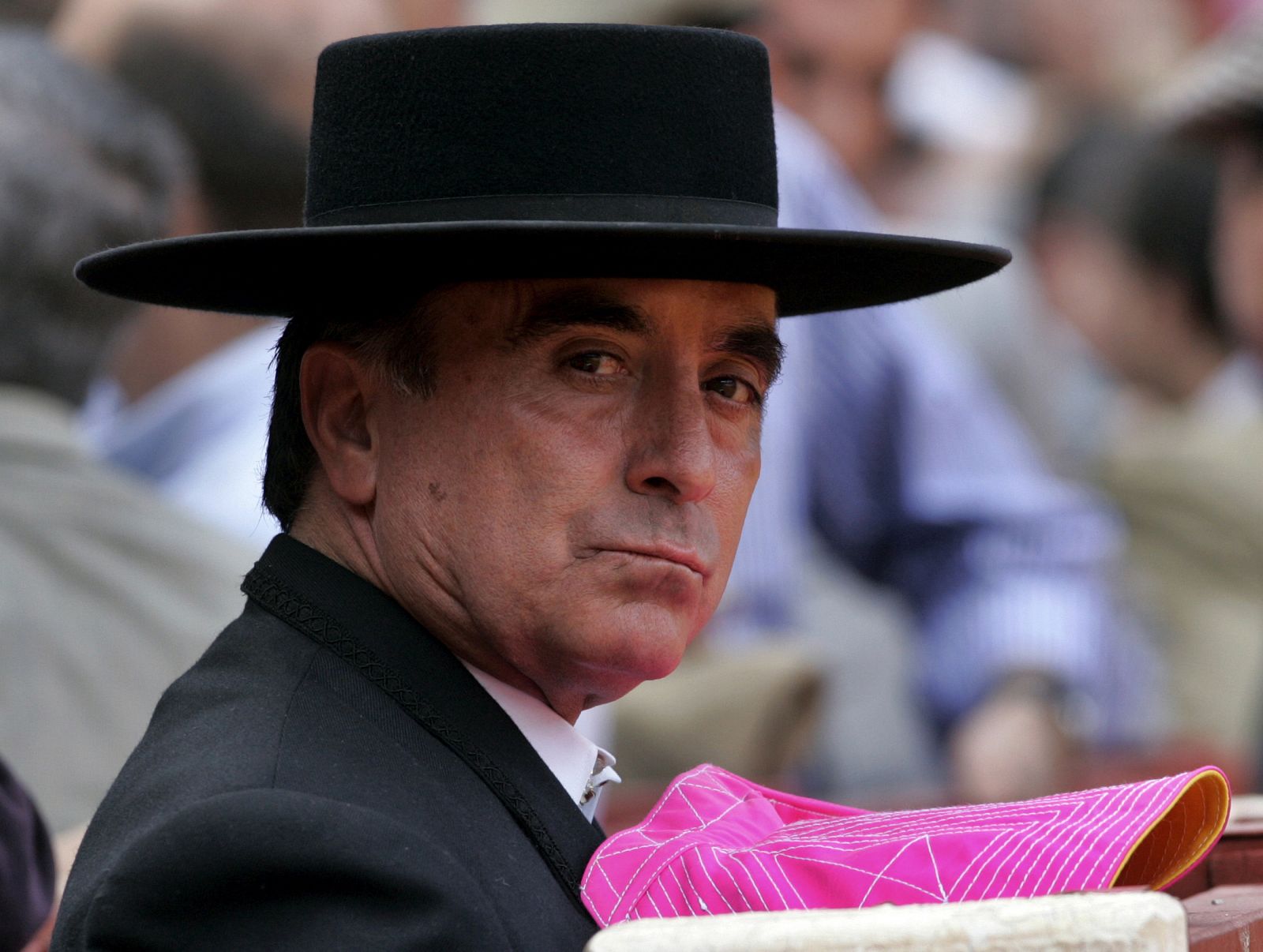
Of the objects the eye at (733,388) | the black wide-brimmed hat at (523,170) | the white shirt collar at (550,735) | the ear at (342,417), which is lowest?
the white shirt collar at (550,735)

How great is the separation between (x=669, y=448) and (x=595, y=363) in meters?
0.11

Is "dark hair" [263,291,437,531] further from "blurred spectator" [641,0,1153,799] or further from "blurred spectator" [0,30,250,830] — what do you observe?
"blurred spectator" [641,0,1153,799]

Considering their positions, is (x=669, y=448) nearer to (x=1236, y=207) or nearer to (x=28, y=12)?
(x=28, y=12)

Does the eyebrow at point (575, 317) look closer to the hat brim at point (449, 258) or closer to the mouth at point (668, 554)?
the hat brim at point (449, 258)

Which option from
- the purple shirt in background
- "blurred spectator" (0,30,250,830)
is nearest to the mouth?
"blurred spectator" (0,30,250,830)

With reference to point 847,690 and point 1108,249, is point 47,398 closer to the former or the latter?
point 847,690

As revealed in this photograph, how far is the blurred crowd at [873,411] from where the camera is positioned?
345 centimetres

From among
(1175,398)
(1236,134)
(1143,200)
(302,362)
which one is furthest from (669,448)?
(1175,398)

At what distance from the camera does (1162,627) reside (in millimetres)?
6609

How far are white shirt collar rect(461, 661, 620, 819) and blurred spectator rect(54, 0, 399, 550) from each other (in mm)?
2227

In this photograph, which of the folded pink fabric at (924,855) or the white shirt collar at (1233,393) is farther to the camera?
the white shirt collar at (1233,393)

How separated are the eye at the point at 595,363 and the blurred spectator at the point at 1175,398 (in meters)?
5.24

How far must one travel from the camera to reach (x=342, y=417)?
181 cm

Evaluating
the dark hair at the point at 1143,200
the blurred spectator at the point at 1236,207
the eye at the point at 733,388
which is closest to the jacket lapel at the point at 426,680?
the eye at the point at 733,388
